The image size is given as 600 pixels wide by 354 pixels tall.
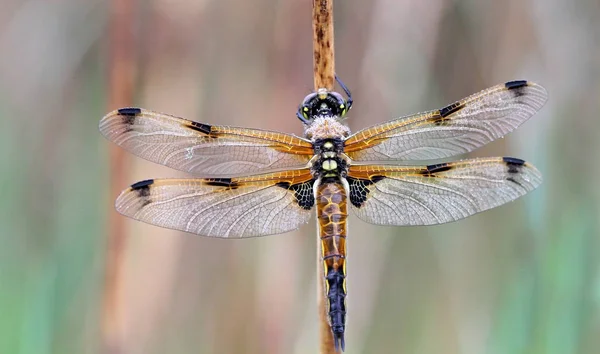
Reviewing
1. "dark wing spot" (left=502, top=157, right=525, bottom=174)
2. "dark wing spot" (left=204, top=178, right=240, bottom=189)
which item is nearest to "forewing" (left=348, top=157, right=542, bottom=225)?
"dark wing spot" (left=502, top=157, right=525, bottom=174)

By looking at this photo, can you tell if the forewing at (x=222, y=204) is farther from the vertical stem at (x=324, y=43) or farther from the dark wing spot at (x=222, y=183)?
the vertical stem at (x=324, y=43)

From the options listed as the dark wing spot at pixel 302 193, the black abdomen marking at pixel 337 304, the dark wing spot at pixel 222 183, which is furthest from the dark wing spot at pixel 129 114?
the black abdomen marking at pixel 337 304

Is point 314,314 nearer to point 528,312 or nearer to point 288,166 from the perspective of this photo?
point 288,166

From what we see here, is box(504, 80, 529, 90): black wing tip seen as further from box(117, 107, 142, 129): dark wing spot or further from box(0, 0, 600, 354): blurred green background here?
box(117, 107, 142, 129): dark wing spot

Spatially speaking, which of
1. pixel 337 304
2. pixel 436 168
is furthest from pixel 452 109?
pixel 337 304

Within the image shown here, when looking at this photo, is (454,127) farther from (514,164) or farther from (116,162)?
(116,162)

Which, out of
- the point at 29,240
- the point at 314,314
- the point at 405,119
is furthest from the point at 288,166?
the point at 29,240

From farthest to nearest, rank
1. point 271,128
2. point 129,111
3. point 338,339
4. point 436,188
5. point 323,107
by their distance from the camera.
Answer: point 271,128
point 323,107
point 436,188
point 129,111
point 338,339
